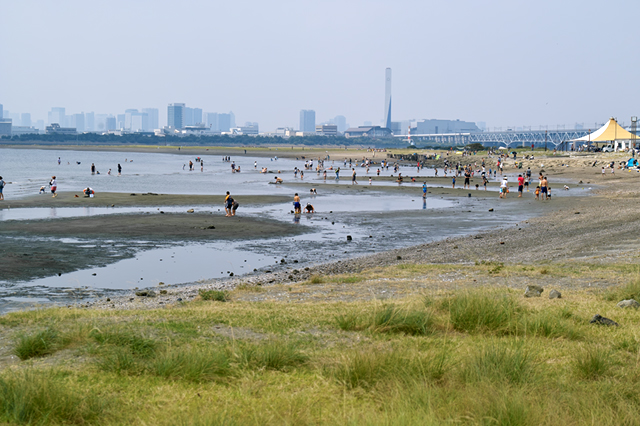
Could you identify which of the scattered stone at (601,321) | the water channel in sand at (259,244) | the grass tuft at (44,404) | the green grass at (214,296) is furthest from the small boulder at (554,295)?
the water channel in sand at (259,244)

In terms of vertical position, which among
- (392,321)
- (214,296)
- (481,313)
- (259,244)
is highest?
(481,313)

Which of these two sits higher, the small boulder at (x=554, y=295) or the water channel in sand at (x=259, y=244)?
the small boulder at (x=554, y=295)

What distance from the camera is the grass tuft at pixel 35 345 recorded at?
22.3 feet

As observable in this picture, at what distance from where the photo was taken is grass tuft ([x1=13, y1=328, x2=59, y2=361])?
268 inches

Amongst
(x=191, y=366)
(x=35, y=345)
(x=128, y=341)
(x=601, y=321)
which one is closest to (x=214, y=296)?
(x=128, y=341)

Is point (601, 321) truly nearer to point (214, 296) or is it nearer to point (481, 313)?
point (481, 313)

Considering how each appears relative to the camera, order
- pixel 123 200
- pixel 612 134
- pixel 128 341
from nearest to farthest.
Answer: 1. pixel 128 341
2. pixel 123 200
3. pixel 612 134

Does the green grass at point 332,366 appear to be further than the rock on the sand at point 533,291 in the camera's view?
No

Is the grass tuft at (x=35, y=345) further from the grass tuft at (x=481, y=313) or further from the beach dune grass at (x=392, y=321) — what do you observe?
the grass tuft at (x=481, y=313)

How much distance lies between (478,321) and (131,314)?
17.3 ft

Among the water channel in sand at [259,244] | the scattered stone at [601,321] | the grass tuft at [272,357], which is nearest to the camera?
the grass tuft at [272,357]

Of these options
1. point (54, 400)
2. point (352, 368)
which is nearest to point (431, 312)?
point (352, 368)

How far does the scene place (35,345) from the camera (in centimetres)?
691

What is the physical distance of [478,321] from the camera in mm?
8062
